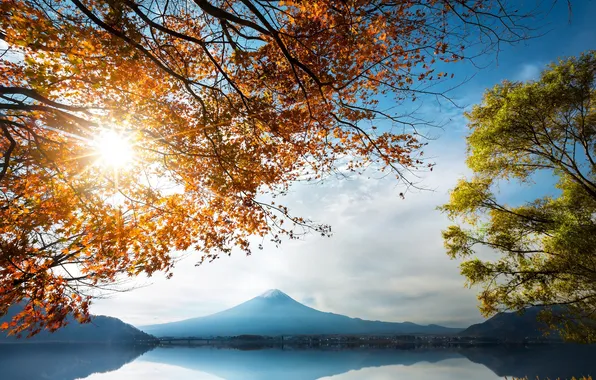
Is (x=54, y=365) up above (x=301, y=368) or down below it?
above

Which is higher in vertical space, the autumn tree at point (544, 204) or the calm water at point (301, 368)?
the autumn tree at point (544, 204)

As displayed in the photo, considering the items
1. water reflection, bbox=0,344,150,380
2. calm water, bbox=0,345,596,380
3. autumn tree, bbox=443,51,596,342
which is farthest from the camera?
water reflection, bbox=0,344,150,380

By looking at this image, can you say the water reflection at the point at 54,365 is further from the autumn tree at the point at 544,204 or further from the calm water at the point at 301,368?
the autumn tree at the point at 544,204

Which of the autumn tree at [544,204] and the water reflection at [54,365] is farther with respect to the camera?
the water reflection at [54,365]

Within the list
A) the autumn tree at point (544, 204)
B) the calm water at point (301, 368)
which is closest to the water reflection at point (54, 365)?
the calm water at point (301, 368)

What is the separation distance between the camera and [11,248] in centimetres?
692

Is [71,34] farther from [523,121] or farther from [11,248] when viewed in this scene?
[523,121]

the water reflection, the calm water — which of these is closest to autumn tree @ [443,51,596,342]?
the calm water

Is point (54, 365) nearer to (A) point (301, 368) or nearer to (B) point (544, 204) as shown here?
(A) point (301, 368)

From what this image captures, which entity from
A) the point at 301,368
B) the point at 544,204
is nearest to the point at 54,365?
the point at 301,368

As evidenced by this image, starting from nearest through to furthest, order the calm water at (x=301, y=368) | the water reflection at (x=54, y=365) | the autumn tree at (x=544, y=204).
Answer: the autumn tree at (x=544, y=204) < the calm water at (x=301, y=368) < the water reflection at (x=54, y=365)

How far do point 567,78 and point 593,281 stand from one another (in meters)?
7.48

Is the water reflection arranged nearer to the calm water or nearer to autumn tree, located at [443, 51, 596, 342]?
the calm water

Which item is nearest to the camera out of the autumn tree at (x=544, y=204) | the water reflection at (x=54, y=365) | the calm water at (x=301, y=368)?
the autumn tree at (x=544, y=204)
